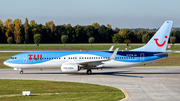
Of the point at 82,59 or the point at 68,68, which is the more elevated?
the point at 82,59

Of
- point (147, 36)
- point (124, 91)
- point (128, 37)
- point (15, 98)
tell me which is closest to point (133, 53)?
point (124, 91)

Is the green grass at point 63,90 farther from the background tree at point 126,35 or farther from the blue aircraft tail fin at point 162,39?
the background tree at point 126,35

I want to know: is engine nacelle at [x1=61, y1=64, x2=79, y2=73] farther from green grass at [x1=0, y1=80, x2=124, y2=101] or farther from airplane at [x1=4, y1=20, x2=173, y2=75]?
green grass at [x1=0, y1=80, x2=124, y2=101]

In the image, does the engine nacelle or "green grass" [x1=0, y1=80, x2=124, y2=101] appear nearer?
"green grass" [x1=0, y1=80, x2=124, y2=101]

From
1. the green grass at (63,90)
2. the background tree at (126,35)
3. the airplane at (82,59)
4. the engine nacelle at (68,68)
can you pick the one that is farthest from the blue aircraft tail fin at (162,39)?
the background tree at (126,35)

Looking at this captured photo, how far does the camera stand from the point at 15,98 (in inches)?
806

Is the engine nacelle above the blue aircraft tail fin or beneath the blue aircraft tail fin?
beneath

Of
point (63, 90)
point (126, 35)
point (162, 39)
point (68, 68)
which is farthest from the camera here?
point (126, 35)

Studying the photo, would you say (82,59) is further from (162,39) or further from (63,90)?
(162,39)

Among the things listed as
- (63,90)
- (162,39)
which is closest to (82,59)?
(63,90)

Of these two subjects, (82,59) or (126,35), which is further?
(126,35)

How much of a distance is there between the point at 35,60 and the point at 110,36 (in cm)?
13207

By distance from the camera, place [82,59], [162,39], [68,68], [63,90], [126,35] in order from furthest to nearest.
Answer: [126,35] < [162,39] < [82,59] < [68,68] < [63,90]

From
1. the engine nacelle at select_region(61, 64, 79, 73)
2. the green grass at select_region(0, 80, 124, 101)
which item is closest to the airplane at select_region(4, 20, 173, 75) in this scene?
the engine nacelle at select_region(61, 64, 79, 73)
